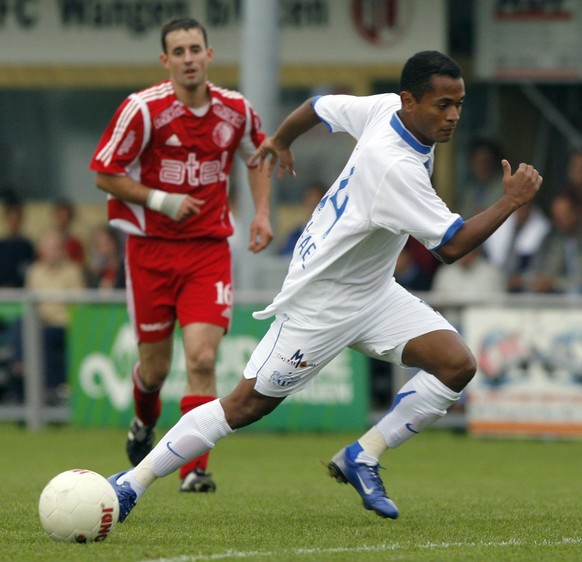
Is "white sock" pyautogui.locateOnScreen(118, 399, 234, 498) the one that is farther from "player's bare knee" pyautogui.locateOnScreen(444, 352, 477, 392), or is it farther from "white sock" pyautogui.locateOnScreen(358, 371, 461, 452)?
"player's bare knee" pyautogui.locateOnScreen(444, 352, 477, 392)

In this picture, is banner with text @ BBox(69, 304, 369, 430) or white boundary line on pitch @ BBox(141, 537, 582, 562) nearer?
white boundary line on pitch @ BBox(141, 537, 582, 562)

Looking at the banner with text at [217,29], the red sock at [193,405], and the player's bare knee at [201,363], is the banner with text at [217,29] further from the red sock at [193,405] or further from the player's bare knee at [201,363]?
the red sock at [193,405]

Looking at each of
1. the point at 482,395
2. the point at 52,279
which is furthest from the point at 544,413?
the point at 52,279

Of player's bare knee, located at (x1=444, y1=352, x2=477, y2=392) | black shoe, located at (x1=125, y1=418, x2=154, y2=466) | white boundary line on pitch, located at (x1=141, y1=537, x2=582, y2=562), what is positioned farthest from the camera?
black shoe, located at (x1=125, y1=418, x2=154, y2=466)

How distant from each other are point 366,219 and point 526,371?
6506 mm

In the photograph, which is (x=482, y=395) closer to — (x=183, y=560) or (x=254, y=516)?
(x=254, y=516)

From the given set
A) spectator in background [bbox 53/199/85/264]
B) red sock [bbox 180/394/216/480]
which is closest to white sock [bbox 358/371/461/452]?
red sock [bbox 180/394/216/480]

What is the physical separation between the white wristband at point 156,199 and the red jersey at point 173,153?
218 millimetres

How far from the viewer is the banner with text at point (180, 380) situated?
13.2 metres

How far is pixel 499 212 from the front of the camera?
6297 mm

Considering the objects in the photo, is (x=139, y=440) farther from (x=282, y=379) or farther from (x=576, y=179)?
(x=576, y=179)

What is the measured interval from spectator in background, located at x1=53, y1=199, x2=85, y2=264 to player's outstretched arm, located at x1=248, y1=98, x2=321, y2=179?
8273mm

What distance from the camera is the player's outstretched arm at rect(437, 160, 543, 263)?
630cm

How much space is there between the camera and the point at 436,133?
652 centimetres
